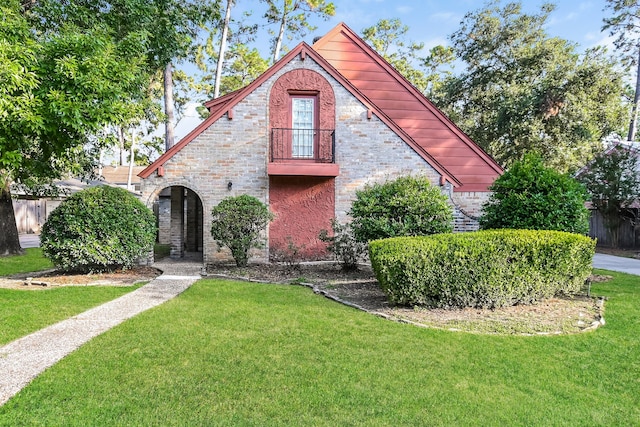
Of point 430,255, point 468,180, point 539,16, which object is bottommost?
point 430,255

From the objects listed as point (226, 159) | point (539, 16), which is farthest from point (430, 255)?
point (539, 16)

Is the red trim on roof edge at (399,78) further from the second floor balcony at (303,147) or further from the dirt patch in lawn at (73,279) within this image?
the dirt patch in lawn at (73,279)

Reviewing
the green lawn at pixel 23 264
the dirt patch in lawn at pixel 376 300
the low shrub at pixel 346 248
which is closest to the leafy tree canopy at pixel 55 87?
the dirt patch in lawn at pixel 376 300

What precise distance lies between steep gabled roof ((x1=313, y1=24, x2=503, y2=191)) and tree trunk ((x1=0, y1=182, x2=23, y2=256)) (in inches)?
484

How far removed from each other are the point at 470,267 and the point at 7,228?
15869 millimetres

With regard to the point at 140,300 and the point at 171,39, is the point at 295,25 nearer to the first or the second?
the point at 171,39

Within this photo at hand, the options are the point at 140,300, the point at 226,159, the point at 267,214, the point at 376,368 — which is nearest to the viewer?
the point at 376,368

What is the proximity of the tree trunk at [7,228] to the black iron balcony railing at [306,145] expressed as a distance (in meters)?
10.1

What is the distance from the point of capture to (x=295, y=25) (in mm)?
23547

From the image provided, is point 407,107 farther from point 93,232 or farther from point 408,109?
point 93,232

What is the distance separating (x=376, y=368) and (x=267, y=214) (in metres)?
7.09

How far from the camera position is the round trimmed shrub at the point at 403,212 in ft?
28.9

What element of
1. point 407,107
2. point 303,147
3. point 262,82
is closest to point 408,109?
point 407,107

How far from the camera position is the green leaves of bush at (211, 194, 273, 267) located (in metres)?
10.4
